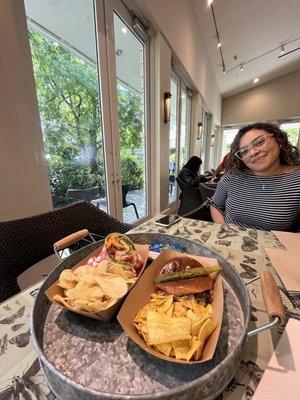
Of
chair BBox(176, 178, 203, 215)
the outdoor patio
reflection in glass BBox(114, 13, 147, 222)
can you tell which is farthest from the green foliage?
chair BBox(176, 178, 203, 215)

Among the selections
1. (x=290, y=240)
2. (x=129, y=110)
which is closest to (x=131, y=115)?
(x=129, y=110)

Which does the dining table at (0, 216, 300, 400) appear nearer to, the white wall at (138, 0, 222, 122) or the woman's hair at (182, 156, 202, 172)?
the white wall at (138, 0, 222, 122)

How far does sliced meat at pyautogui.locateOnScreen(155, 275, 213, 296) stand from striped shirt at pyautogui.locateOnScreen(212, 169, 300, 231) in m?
0.89

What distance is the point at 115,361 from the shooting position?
1.19 feet

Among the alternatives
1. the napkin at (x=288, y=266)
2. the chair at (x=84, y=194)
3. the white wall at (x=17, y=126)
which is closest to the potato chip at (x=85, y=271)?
the napkin at (x=288, y=266)

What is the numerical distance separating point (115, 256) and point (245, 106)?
10.1 meters

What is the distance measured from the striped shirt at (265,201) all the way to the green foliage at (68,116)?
1.38m

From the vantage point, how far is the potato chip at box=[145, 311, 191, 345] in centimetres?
33

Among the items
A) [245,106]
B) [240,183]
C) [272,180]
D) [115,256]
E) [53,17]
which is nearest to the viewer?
[115,256]

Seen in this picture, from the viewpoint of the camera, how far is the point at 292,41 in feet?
17.2

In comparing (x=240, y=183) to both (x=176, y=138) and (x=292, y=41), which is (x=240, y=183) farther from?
(x=292, y=41)

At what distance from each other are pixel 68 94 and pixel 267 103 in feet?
28.9

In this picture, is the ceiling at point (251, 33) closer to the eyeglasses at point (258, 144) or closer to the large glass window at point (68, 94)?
the large glass window at point (68, 94)

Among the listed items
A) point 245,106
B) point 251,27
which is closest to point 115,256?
point 251,27
